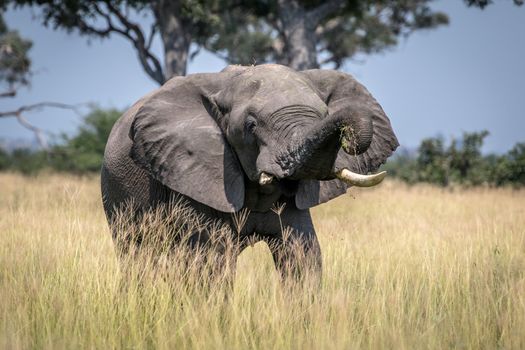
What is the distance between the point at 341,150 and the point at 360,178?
72 cm

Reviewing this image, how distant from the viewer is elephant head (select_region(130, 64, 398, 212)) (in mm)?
3934

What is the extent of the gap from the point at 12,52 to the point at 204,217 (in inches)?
749

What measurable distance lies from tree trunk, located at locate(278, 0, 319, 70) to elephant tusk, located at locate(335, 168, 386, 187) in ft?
42.3

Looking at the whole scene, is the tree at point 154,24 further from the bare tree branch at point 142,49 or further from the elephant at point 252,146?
the elephant at point 252,146

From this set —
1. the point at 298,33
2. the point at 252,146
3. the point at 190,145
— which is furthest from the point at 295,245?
the point at 298,33

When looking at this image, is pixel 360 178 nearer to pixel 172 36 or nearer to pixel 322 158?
pixel 322 158

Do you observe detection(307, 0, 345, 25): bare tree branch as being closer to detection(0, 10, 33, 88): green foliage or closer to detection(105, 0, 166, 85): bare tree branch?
detection(105, 0, 166, 85): bare tree branch

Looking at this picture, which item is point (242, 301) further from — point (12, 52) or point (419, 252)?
point (12, 52)

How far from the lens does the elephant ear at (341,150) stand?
4609mm

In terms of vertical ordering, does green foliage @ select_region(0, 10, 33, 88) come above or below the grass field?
above

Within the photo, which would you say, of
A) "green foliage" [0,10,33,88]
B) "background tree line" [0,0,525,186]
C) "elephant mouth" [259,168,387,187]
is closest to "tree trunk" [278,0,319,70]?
"background tree line" [0,0,525,186]

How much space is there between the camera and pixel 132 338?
4.05 meters

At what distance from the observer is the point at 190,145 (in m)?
4.69

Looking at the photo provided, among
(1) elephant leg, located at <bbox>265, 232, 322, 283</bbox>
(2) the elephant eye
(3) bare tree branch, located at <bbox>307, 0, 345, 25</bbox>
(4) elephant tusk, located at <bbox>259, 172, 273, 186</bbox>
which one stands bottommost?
(1) elephant leg, located at <bbox>265, 232, 322, 283</bbox>
